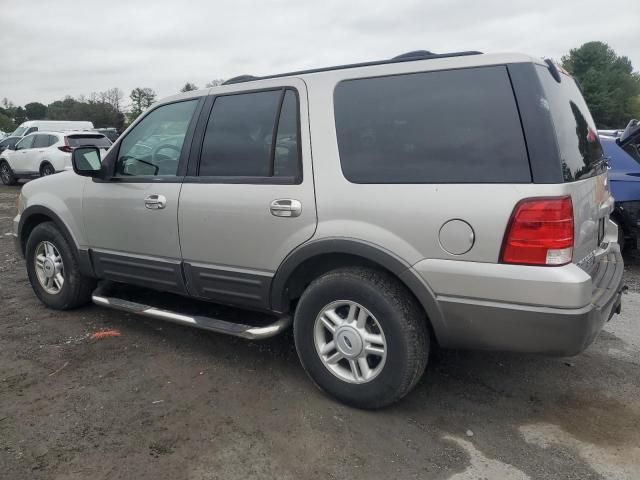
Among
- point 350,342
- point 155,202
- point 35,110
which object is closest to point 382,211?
point 350,342

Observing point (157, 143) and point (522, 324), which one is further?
point (157, 143)

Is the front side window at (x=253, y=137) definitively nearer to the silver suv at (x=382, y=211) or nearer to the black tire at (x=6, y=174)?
the silver suv at (x=382, y=211)

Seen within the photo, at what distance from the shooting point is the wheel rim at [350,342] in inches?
114

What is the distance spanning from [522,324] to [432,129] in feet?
3.39

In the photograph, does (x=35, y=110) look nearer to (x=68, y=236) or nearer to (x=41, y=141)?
(x=41, y=141)

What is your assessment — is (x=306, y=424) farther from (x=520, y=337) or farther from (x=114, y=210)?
(x=114, y=210)

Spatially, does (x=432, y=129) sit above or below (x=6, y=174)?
above

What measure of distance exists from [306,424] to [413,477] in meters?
0.68

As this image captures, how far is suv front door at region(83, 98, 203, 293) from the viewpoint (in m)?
3.63

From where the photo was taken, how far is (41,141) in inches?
650

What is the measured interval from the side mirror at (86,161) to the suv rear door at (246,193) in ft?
3.29

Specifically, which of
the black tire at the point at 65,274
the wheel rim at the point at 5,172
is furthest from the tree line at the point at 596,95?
the black tire at the point at 65,274

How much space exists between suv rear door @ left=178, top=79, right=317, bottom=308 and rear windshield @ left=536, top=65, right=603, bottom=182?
1.27 m

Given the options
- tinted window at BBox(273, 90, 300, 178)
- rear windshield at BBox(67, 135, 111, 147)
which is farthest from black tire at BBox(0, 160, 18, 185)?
tinted window at BBox(273, 90, 300, 178)
